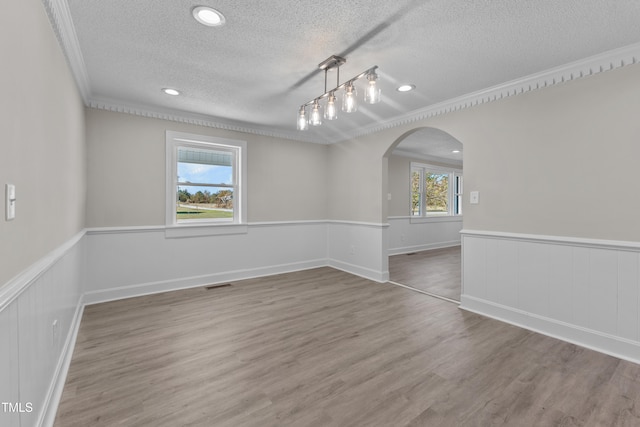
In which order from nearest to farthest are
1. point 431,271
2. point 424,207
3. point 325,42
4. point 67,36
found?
1. point 67,36
2. point 325,42
3. point 431,271
4. point 424,207

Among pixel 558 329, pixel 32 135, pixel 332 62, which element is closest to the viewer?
pixel 32 135

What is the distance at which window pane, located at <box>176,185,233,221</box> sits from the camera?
13.4 feet

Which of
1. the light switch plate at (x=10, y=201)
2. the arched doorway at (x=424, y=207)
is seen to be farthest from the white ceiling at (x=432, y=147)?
the light switch plate at (x=10, y=201)

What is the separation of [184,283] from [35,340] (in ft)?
8.84

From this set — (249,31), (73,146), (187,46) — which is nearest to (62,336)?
(73,146)

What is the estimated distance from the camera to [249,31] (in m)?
2.03

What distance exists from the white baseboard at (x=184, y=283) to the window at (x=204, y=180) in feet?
2.65

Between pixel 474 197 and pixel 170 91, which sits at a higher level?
pixel 170 91

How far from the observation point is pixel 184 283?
397 centimetres

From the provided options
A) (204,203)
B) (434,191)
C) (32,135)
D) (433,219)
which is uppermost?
(434,191)

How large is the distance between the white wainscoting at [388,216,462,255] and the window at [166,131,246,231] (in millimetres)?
3784

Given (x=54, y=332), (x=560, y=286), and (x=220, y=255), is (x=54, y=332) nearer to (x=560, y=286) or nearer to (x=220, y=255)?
(x=220, y=255)

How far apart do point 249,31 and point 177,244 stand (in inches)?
118

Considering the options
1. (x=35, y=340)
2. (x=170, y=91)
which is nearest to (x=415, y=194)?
(x=170, y=91)
